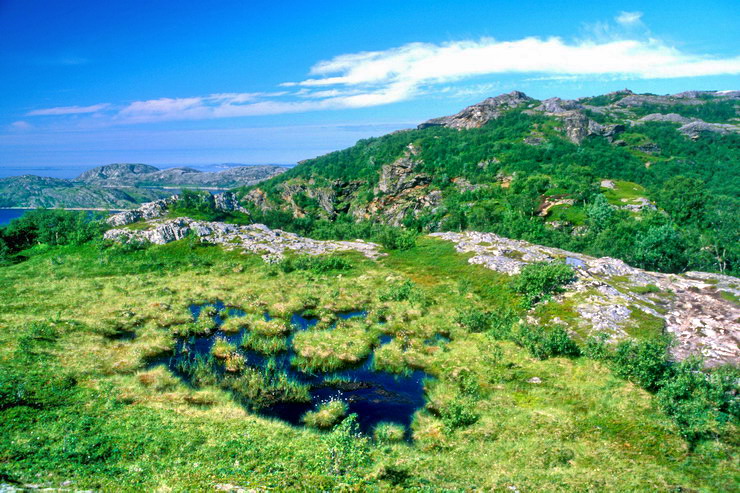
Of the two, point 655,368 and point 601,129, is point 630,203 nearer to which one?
point 655,368

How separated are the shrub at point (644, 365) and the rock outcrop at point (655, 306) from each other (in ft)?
16.8

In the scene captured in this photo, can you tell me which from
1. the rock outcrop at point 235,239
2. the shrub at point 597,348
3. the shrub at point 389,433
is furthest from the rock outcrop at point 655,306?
the rock outcrop at point 235,239

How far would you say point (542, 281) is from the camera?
42.4 m

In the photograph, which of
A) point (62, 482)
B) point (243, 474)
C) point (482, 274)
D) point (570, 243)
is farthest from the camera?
point (570, 243)

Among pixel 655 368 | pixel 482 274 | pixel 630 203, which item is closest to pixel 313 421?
pixel 655 368

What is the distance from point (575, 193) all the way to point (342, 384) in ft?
362

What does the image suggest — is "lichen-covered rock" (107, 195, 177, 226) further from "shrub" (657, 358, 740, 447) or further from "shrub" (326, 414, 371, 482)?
"shrub" (657, 358, 740, 447)

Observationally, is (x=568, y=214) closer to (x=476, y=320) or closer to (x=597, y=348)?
(x=476, y=320)

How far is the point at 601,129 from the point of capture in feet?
614

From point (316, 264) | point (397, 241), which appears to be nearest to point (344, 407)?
point (316, 264)

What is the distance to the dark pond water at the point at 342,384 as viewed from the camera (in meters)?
25.0

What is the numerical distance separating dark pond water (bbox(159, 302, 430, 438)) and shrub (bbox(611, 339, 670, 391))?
51.7 feet

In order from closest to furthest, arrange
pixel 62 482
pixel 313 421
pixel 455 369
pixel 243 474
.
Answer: pixel 62 482 → pixel 243 474 → pixel 313 421 → pixel 455 369

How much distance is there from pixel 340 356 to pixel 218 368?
10.8 m
